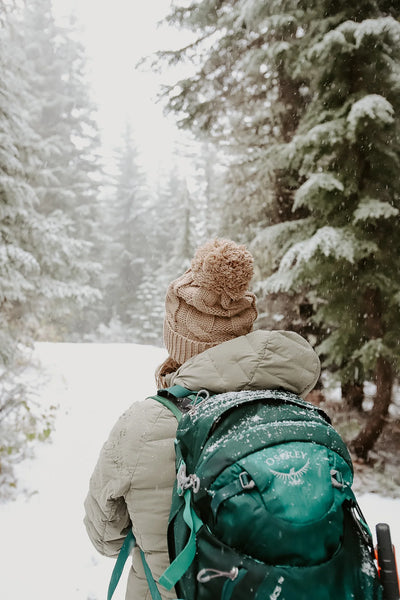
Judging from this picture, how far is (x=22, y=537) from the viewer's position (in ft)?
15.3

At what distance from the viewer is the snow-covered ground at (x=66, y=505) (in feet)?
13.1

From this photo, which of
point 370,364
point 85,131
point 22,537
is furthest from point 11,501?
point 85,131

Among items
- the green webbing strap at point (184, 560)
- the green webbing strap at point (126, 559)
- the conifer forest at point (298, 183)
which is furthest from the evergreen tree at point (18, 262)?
the green webbing strap at point (184, 560)

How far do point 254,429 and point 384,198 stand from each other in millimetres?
4680

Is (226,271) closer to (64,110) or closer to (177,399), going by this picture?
(177,399)

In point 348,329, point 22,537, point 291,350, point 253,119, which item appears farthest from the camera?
point 253,119

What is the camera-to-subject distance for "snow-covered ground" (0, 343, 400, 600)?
4.00m

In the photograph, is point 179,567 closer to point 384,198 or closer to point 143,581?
point 143,581

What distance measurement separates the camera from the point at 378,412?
550 centimetres

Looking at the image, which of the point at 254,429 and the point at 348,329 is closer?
the point at 254,429

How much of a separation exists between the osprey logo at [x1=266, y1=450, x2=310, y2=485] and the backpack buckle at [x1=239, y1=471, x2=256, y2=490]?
60 millimetres

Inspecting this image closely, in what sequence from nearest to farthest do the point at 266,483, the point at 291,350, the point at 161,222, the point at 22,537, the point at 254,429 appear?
the point at 266,483
the point at 254,429
the point at 291,350
the point at 22,537
the point at 161,222

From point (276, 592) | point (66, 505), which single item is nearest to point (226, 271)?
point (276, 592)

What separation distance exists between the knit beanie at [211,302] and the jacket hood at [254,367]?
212mm
